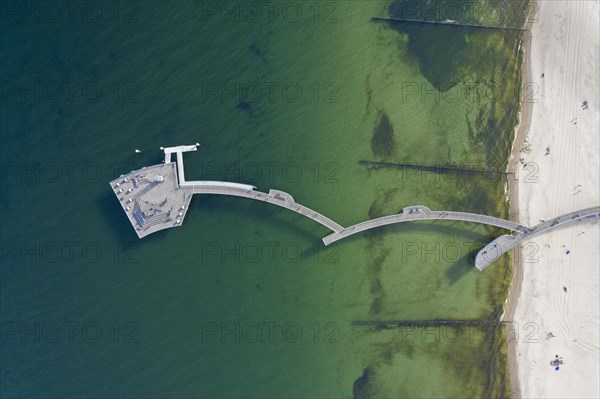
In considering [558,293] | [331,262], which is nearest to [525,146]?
[558,293]

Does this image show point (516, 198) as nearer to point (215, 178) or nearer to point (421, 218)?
point (421, 218)

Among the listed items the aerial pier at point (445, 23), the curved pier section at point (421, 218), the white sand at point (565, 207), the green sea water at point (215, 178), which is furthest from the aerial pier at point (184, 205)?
the aerial pier at point (445, 23)

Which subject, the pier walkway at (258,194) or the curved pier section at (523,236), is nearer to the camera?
the pier walkway at (258,194)

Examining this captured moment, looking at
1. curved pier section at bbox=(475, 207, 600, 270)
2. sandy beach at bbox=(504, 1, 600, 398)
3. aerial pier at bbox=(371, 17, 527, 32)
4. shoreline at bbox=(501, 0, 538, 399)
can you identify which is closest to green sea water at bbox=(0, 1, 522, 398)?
aerial pier at bbox=(371, 17, 527, 32)

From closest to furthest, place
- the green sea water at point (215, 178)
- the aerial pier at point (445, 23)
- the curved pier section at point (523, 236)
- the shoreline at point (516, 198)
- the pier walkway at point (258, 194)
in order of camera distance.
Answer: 1. the pier walkway at point (258, 194)
2. the curved pier section at point (523, 236)
3. the green sea water at point (215, 178)
4. the aerial pier at point (445, 23)
5. the shoreline at point (516, 198)

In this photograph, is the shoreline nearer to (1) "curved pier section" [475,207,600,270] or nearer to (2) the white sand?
(2) the white sand

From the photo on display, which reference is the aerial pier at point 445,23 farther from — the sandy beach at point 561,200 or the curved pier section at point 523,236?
the curved pier section at point 523,236
